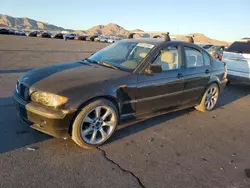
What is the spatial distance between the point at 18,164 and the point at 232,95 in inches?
278

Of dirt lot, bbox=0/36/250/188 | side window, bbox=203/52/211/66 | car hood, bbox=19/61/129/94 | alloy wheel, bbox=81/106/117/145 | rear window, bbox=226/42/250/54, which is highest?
rear window, bbox=226/42/250/54

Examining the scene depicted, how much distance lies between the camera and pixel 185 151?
3.88 meters

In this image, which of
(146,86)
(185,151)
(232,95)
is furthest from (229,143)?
(232,95)

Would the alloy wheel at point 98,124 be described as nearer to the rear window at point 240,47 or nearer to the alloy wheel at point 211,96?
the alloy wheel at point 211,96

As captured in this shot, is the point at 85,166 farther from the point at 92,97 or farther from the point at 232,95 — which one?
the point at 232,95

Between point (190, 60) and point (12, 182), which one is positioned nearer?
point (12, 182)

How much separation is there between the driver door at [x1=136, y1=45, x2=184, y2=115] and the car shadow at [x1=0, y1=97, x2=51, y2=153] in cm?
175

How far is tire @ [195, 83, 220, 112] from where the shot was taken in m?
5.80

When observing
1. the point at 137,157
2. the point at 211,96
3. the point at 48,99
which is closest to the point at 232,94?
the point at 211,96

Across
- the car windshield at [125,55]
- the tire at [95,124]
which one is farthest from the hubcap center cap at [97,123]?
the car windshield at [125,55]

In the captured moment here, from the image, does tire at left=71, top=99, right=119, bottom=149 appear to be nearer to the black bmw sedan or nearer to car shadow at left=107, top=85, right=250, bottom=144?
the black bmw sedan

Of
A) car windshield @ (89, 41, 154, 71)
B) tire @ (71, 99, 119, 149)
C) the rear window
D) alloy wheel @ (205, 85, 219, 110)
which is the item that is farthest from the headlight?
the rear window

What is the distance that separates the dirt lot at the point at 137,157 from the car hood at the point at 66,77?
2.92 ft

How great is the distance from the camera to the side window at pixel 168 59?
14.9 ft
